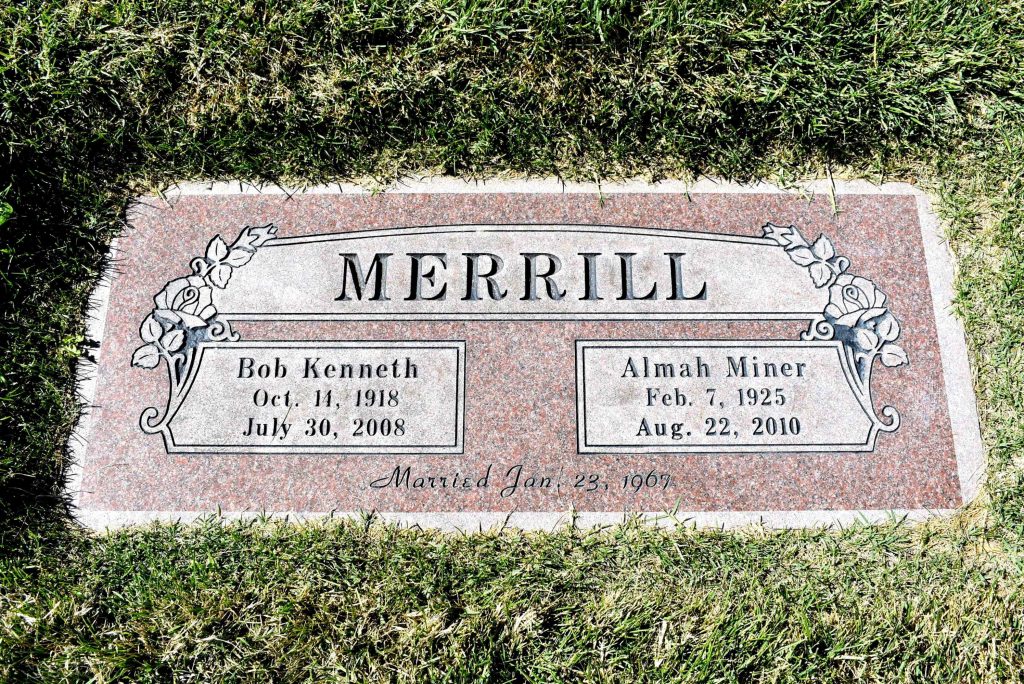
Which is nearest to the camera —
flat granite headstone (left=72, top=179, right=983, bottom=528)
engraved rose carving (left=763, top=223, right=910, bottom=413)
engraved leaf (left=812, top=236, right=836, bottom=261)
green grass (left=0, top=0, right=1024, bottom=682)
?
green grass (left=0, top=0, right=1024, bottom=682)

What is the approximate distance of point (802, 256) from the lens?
103 inches

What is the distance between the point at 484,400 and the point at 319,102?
124 cm

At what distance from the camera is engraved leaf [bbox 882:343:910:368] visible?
2512mm

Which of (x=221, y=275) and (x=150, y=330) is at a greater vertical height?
(x=221, y=275)

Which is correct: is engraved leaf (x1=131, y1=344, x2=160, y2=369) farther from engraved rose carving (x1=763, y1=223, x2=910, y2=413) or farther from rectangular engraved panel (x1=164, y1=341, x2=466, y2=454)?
engraved rose carving (x1=763, y1=223, x2=910, y2=413)

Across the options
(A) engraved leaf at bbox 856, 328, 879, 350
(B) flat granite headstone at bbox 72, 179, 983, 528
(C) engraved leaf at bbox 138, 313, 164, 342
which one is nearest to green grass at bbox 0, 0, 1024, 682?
(B) flat granite headstone at bbox 72, 179, 983, 528

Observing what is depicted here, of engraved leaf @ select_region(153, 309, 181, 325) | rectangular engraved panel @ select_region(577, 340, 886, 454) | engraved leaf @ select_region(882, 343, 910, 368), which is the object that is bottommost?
rectangular engraved panel @ select_region(577, 340, 886, 454)

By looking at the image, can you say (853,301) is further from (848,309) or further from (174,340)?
(174,340)

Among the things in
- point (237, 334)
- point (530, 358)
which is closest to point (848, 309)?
point (530, 358)

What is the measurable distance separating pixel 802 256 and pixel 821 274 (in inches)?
3.4

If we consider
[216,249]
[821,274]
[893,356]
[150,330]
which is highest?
[216,249]

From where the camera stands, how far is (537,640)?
89.1 inches

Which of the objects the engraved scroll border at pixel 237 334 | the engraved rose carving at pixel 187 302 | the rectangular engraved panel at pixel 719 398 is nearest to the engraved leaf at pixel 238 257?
the engraved scroll border at pixel 237 334

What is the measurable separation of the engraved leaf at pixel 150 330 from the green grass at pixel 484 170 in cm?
21
